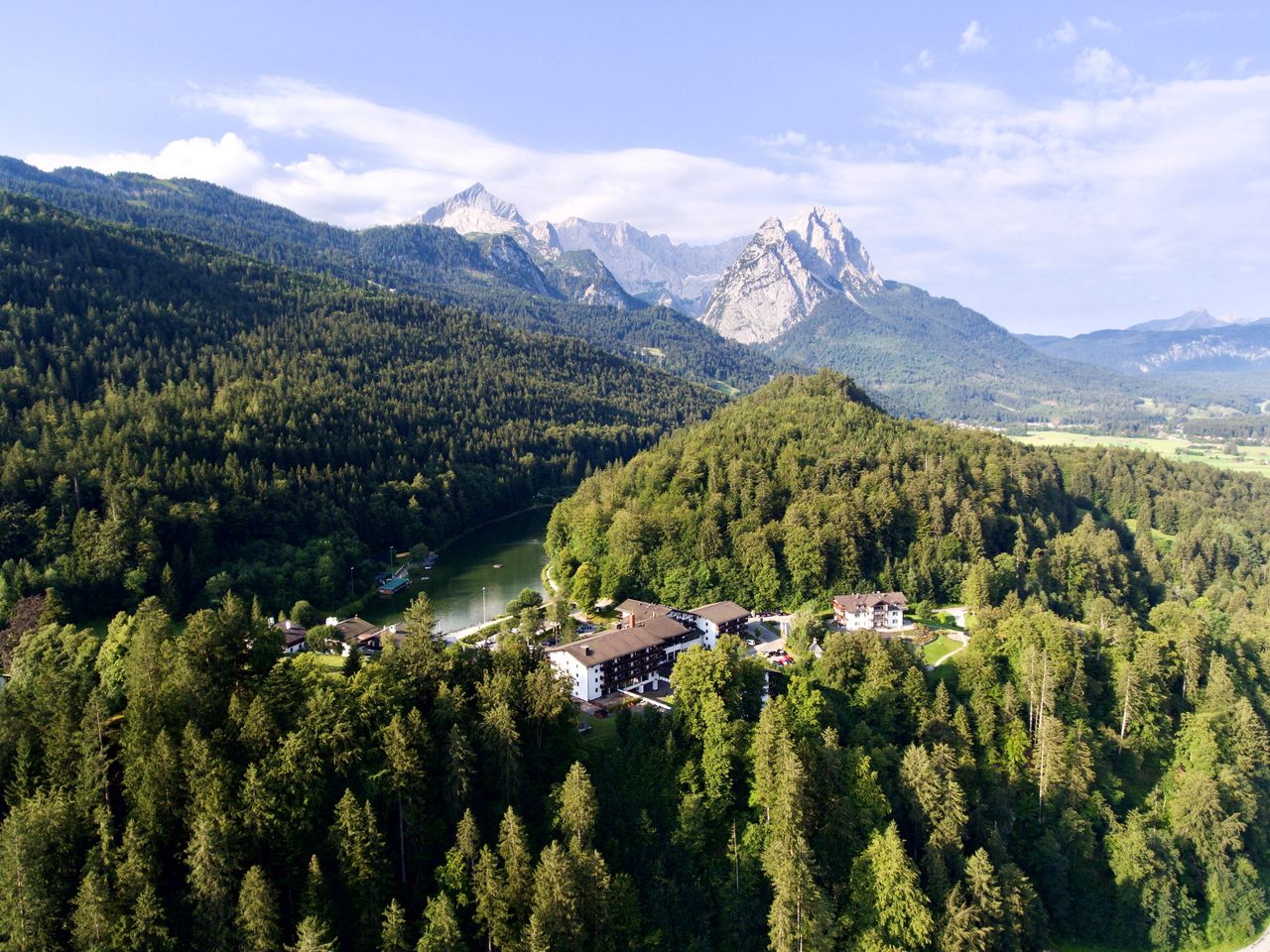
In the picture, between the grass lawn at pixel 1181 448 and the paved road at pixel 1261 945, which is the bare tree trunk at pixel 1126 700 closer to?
the paved road at pixel 1261 945

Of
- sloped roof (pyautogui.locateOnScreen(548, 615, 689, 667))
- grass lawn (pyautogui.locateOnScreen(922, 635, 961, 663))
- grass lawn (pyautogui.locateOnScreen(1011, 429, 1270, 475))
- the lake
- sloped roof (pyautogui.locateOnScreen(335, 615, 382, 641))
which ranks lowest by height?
the lake

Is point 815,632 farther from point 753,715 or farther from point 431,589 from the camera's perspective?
point 431,589

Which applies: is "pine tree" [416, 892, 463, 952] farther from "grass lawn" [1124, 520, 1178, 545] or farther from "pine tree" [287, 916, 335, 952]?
"grass lawn" [1124, 520, 1178, 545]

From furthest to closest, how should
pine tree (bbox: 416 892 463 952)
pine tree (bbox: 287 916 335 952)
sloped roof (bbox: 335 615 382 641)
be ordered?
sloped roof (bbox: 335 615 382 641)
pine tree (bbox: 416 892 463 952)
pine tree (bbox: 287 916 335 952)

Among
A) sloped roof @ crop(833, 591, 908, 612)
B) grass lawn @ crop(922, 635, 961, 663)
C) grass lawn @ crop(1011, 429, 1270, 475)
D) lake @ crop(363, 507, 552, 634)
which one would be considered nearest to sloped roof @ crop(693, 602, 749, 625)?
sloped roof @ crop(833, 591, 908, 612)

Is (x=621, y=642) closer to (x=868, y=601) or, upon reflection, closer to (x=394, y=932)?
(x=868, y=601)

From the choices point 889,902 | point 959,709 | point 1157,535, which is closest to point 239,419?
point 959,709
